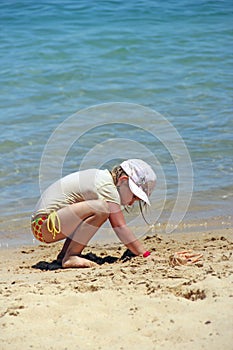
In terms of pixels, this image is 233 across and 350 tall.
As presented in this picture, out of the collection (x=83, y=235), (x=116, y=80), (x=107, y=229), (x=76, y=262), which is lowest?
(x=107, y=229)

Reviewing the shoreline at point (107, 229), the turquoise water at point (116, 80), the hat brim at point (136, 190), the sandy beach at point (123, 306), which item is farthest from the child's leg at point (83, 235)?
the turquoise water at point (116, 80)

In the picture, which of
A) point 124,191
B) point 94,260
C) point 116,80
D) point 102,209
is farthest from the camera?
point 116,80

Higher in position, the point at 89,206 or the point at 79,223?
the point at 89,206

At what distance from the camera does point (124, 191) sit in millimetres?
4352

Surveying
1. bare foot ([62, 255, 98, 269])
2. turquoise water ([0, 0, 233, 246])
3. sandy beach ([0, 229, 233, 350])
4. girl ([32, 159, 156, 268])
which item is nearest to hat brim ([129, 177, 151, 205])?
girl ([32, 159, 156, 268])

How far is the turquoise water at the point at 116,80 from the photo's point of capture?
634cm

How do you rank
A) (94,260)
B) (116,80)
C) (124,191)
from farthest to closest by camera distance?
(116,80)
(94,260)
(124,191)

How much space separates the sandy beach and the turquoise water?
5.20 ft

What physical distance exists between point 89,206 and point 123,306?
1.17 m

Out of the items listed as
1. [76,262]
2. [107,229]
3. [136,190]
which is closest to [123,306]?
[76,262]

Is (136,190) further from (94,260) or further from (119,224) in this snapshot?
(94,260)

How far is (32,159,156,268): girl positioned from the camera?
4.27m

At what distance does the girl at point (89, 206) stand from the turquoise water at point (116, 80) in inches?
39.0

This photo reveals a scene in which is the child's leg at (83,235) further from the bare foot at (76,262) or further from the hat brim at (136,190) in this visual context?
the hat brim at (136,190)
